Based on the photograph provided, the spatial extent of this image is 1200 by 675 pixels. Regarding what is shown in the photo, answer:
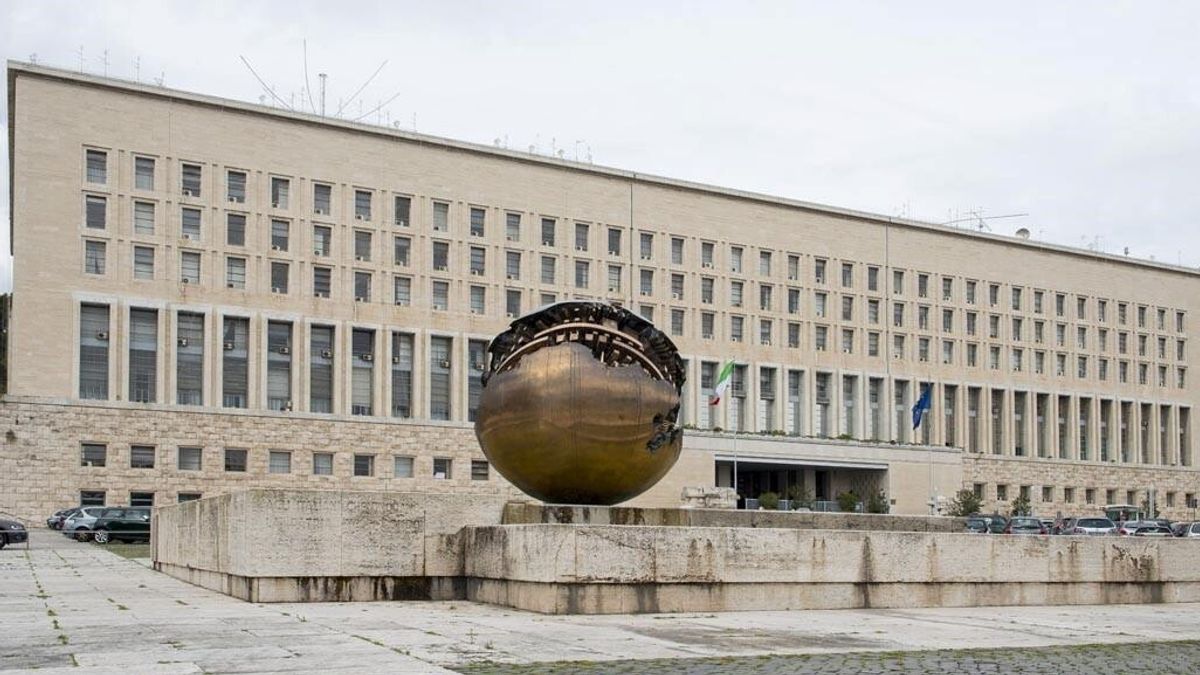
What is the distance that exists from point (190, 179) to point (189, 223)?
2.09 m

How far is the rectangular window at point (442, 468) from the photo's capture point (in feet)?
234

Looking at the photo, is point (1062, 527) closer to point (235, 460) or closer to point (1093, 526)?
point (1093, 526)

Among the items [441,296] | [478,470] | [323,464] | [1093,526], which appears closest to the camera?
[1093,526]

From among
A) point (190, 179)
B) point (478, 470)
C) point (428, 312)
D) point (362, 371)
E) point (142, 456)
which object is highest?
point (190, 179)

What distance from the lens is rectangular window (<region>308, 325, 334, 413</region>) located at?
69250mm

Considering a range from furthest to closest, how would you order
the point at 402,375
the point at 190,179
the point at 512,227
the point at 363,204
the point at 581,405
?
the point at 512,227
the point at 402,375
the point at 363,204
the point at 190,179
the point at 581,405

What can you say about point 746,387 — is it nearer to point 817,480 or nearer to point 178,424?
point 817,480

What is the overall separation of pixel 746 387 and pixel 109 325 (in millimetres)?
36055

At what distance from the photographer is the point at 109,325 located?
6372cm

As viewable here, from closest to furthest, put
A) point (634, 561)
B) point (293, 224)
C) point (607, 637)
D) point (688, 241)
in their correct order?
point (607, 637)
point (634, 561)
point (293, 224)
point (688, 241)

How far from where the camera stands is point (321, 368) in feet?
229

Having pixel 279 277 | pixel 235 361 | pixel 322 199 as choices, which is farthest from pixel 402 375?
pixel 322 199

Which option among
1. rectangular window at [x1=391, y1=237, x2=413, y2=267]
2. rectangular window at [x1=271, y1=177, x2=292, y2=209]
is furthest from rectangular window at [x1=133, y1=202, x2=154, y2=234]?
rectangular window at [x1=391, y1=237, x2=413, y2=267]

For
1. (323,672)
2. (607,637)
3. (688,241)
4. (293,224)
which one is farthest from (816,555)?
(688,241)
